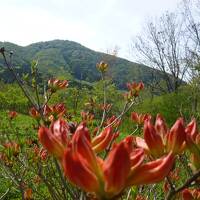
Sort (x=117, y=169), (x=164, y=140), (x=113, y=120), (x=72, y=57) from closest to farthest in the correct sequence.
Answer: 1. (x=117, y=169)
2. (x=164, y=140)
3. (x=113, y=120)
4. (x=72, y=57)

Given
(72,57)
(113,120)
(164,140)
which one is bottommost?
(113,120)

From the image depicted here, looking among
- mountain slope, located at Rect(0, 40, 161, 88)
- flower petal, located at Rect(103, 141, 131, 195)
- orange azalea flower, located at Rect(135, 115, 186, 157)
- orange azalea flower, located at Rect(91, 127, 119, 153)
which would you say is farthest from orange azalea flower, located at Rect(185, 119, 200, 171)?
mountain slope, located at Rect(0, 40, 161, 88)

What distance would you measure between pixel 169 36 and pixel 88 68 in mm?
91981

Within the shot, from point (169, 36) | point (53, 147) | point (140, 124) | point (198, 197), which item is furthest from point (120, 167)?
point (169, 36)

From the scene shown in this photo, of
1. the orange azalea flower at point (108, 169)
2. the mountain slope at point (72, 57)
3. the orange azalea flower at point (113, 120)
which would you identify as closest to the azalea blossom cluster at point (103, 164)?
the orange azalea flower at point (108, 169)

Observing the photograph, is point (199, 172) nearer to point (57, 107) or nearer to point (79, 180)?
point (79, 180)

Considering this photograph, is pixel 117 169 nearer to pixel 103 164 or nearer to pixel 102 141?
pixel 103 164

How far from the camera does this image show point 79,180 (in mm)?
950

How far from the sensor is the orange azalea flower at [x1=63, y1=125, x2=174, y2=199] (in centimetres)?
95

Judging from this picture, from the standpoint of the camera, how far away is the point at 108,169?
38.3 inches

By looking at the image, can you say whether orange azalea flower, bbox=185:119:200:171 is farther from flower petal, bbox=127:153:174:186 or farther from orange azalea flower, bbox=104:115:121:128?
orange azalea flower, bbox=104:115:121:128

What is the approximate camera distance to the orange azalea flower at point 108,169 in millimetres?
948

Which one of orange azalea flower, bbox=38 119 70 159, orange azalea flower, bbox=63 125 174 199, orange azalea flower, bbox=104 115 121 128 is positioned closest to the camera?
orange azalea flower, bbox=63 125 174 199

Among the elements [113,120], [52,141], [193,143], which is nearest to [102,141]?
[52,141]
